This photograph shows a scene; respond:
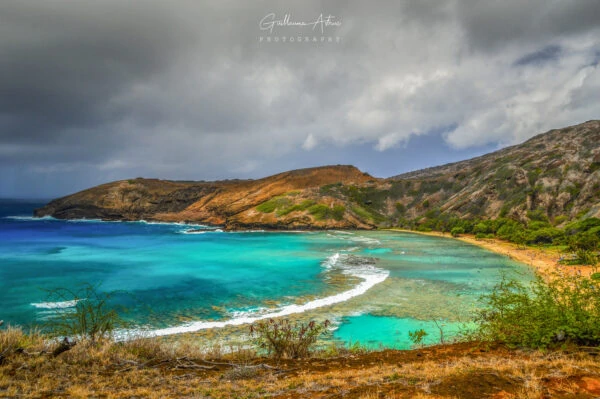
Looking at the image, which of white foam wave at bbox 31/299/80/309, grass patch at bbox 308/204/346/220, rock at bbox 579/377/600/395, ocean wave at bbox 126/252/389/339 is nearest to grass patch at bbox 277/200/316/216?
grass patch at bbox 308/204/346/220

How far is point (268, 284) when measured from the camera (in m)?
27.1

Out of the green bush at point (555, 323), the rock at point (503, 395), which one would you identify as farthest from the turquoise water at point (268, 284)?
the rock at point (503, 395)

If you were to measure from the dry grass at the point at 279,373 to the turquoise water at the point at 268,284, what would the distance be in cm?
770

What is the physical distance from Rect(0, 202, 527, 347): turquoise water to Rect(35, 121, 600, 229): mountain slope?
32687 mm

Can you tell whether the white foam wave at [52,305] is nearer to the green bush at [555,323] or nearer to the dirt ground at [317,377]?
the dirt ground at [317,377]

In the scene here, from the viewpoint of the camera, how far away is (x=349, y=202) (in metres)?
98.2

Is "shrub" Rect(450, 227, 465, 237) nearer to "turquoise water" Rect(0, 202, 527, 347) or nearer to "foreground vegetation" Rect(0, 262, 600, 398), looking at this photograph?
"turquoise water" Rect(0, 202, 527, 347)

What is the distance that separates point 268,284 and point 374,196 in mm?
81875

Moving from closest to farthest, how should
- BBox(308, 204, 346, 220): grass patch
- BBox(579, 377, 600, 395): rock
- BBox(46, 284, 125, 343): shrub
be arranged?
BBox(579, 377, 600, 395): rock < BBox(46, 284, 125, 343): shrub < BBox(308, 204, 346, 220): grass patch

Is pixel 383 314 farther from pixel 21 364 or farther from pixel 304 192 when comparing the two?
pixel 304 192

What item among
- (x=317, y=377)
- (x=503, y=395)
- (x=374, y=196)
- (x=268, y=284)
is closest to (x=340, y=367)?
(x=317, y=377)

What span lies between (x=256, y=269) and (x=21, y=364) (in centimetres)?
2673

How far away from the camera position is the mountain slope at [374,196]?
6775 cm

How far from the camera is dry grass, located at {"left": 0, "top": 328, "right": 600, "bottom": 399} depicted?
6.00 metres
